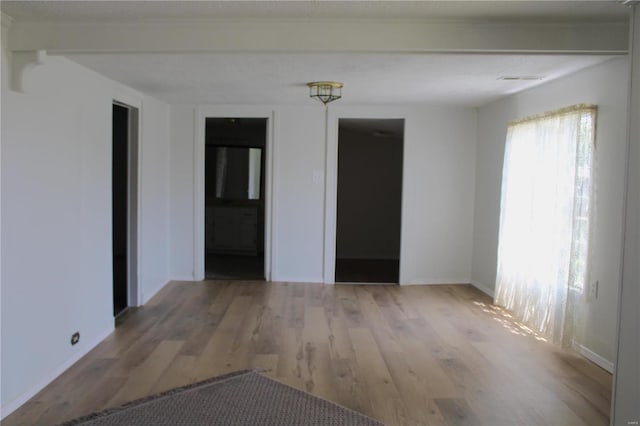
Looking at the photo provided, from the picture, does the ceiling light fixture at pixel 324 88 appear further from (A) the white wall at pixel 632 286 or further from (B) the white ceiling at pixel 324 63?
(A) the white wall at pixel 632 286

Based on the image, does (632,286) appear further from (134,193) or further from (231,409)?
(134,193)

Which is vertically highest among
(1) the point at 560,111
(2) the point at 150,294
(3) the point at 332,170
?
(1) the point at 560,111

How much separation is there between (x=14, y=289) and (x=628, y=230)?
3145mm

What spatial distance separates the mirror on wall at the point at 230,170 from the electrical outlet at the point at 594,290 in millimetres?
5372

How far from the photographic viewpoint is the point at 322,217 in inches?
238

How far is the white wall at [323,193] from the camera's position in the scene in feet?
19.5

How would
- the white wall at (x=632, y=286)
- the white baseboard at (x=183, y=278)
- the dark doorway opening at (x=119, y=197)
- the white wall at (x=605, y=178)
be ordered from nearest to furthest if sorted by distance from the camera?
the white wall at (x=632, y=286), the white wall at (x=605, y=178), the dark doorway opening at (x=119, y=197), the white baseboard at (x=183, y=278)

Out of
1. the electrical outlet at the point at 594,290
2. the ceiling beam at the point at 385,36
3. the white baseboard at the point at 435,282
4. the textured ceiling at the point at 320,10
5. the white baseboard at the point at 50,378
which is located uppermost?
the textured ceiling at the point at 320,10

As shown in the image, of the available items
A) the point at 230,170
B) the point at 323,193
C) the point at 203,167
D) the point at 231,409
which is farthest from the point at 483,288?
the point at 230,170

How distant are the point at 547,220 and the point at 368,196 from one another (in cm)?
412

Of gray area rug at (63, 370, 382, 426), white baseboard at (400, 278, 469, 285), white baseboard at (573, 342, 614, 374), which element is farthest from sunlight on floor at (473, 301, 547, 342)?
gray area rug at (63, 370, 382, 426)

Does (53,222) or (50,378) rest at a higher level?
(53,222)

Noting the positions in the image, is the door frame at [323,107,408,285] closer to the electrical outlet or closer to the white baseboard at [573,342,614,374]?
the white baseboard at [573,342,614,374]

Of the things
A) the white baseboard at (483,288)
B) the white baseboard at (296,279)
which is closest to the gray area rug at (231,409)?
the white baseboard at (296,279)
